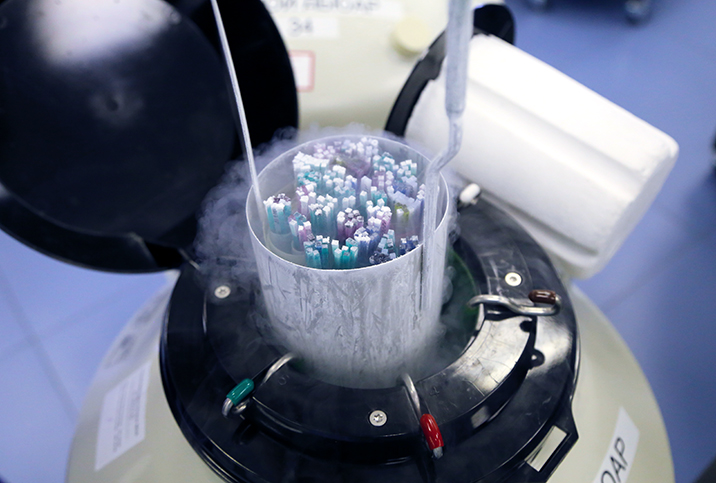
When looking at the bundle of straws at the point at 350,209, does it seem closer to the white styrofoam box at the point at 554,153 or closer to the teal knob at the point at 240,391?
the teal knob at the point at 240,391

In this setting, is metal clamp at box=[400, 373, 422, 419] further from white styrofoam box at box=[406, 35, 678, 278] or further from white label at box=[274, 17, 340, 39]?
white label at box=[274, 17, 340, 39]

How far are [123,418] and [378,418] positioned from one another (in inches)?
15.2

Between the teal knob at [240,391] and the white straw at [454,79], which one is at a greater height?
the white straw at [454,79]

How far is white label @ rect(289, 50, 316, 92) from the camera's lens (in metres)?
1.12

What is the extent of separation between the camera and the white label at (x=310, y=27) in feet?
3.66

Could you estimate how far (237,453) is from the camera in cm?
58

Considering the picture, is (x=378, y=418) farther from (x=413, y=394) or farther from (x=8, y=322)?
(x=8, y=322)

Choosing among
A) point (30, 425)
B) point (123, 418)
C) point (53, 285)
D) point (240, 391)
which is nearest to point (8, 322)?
point (53, 285)

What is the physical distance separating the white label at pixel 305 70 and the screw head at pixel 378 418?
75cm

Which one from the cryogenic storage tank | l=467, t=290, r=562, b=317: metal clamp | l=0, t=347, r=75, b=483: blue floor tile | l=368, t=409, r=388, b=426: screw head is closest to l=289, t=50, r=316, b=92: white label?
the cryogenic storage tank

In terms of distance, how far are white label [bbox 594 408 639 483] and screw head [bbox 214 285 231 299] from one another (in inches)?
20.7

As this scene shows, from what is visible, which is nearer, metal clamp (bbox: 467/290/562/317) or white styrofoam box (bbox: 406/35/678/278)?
metal clamp (bbox: 467/290/562/317)

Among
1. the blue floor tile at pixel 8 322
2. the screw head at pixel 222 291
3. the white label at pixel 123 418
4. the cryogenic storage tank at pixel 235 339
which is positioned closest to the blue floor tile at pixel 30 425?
the blue floor tile at pixel 8 322

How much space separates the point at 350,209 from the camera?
57 centimetres
